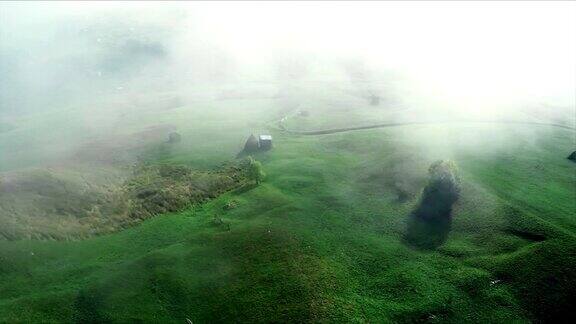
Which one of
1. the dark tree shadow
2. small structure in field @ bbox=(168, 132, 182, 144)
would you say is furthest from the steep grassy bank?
small structure in field @ bbox=(168, 132, 182, 144)

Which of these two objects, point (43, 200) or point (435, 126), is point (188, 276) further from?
point (435, 126)

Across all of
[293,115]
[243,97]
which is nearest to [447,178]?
[293,115]

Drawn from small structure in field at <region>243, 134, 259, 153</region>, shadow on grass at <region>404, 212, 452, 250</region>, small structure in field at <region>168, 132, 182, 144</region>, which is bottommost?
shadow on grass at <region>404, 212, 452, 250</region>

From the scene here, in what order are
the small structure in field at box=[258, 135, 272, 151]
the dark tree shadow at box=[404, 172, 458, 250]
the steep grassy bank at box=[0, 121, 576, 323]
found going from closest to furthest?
the steep grassy bank at box=[0, 121, 576, 323] < the dark tree shadow at box=[404, 172, 458, 250] < the small structure in field at box=[258, 135, 272, 151]

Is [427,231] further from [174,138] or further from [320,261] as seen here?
[174,138]

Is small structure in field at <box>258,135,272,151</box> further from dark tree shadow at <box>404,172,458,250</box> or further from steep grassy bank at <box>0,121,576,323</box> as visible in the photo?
dark tree shadow at <box>404,172,458,250</box>

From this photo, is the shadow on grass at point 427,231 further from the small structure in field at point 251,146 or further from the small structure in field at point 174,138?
the small structure in field at point 174,138

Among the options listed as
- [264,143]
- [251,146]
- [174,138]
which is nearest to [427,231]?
[264,143]

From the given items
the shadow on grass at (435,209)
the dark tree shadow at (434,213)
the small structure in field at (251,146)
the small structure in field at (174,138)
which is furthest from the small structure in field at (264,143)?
the dark tree shadow at (434,213)
